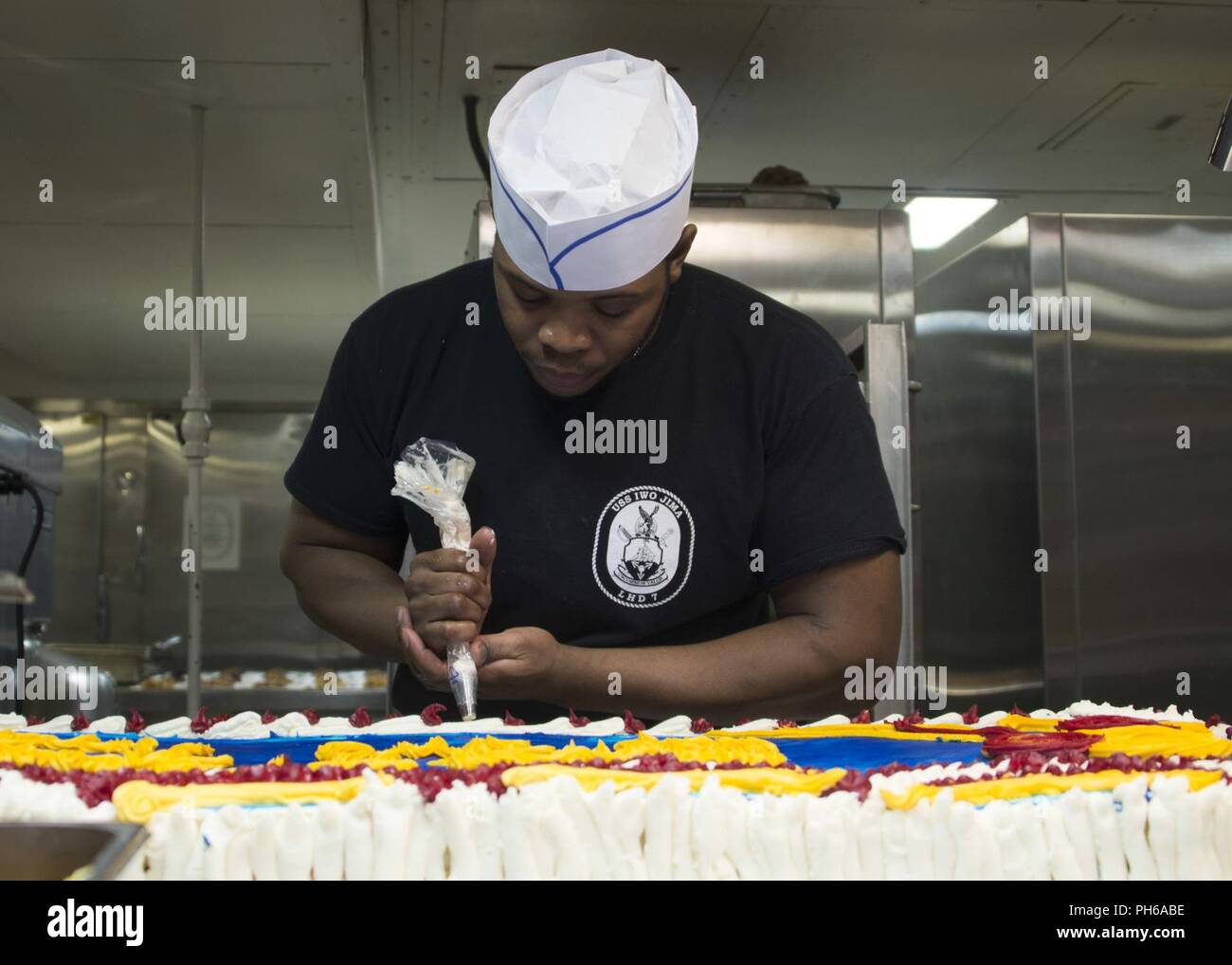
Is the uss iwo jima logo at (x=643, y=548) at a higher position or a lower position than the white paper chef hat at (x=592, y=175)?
lower

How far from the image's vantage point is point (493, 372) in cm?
187

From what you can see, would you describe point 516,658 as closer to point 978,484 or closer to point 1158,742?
point 1158,742

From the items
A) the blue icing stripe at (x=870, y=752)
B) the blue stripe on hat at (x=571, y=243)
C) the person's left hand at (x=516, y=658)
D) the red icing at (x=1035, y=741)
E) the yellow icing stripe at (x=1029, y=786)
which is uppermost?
the blue stripe on hat at (x=571, y=243)

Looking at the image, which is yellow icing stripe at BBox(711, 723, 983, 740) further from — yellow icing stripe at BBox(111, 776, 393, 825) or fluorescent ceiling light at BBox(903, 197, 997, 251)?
fluorescent ceiling light at BBox(903, 197, 997, 251)

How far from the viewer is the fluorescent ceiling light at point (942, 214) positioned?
18.1 feet

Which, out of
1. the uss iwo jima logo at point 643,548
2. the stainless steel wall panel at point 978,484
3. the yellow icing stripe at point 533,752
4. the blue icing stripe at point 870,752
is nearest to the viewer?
the yellow icing stripe at point 533,752

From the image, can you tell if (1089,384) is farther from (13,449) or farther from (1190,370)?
(13,449)

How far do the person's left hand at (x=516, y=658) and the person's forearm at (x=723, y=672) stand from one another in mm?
30

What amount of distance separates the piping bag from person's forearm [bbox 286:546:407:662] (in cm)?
27

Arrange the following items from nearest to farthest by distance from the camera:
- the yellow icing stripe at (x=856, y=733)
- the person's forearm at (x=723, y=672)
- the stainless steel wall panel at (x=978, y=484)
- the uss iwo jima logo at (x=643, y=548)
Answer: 1. the yellow icing stripe at (x=856, y=733)
2. the person's forearm at (x=723, y=672)
3. the uss iwo jima logo at (x=643, y=548)
4. the stainless steel wall panel at (x=978, y=484)

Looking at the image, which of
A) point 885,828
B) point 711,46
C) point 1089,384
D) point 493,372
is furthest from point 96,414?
point 885,828

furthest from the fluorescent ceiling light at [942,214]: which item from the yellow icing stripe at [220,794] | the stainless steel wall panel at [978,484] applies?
the yellow icing stripe at [220,794]

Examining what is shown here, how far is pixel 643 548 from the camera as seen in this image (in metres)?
Result: 1.77

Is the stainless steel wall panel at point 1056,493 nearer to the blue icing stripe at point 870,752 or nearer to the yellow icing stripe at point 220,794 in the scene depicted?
the blue icing stripe at point 870,752
